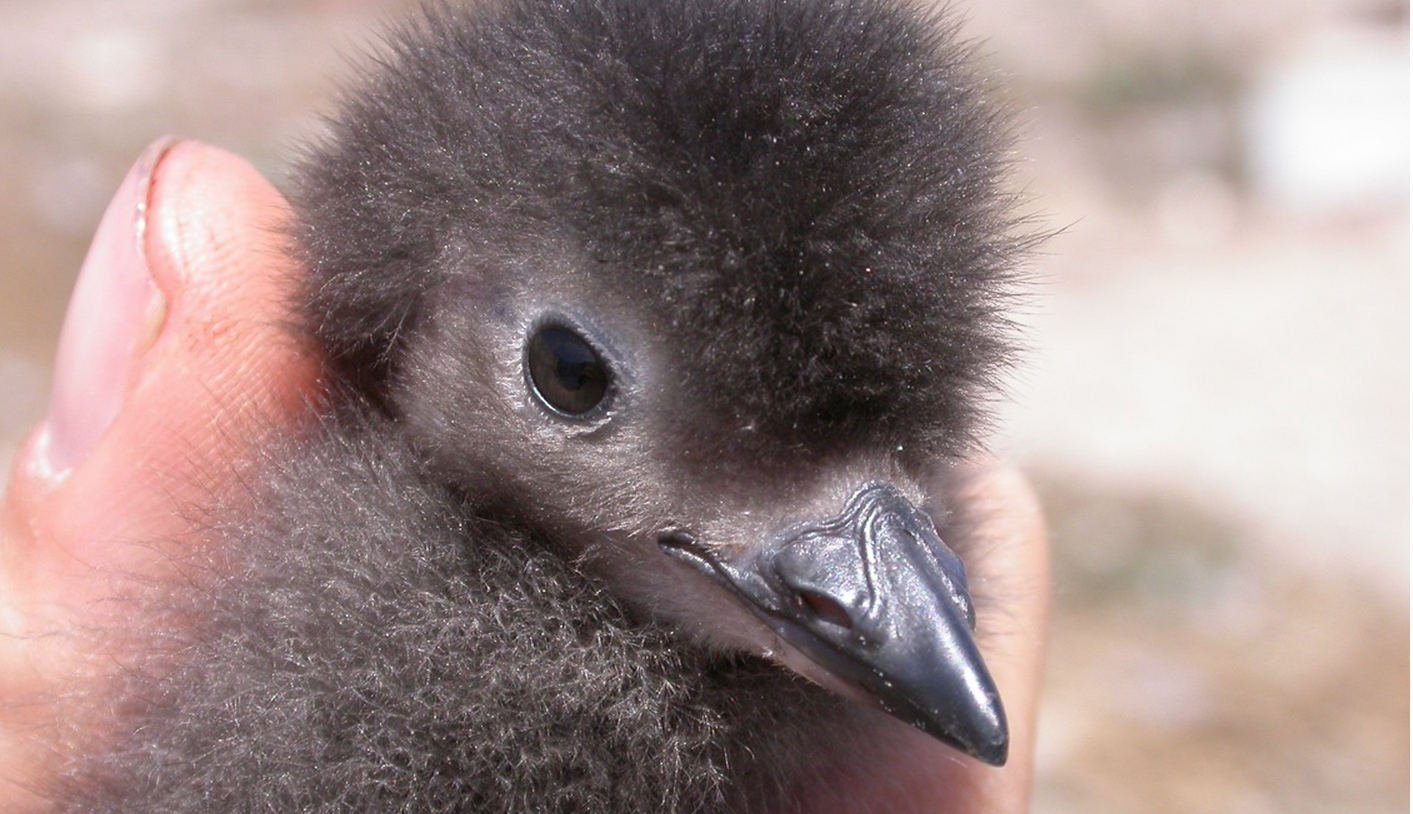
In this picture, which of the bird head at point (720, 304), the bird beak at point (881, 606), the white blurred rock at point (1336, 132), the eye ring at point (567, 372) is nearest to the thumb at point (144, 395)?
the bird head at point (720, 304)

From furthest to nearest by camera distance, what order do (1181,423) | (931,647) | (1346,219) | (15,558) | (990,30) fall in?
(990,30), (1346,219), (1181,423), (15,558), (931,647)

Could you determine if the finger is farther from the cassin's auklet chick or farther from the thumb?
the cassin's auklet chick

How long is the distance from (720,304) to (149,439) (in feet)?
4.39

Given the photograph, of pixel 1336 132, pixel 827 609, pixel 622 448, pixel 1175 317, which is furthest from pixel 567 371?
pixel 1336 132

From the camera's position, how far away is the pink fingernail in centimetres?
297

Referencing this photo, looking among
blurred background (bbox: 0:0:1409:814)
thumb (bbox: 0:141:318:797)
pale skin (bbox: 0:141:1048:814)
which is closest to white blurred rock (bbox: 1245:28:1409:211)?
blurred background (bbox: 0:0:1409:814)

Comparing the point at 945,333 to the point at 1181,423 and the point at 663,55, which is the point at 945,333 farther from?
the point at 1181,423

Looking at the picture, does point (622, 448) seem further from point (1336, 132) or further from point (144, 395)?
point (1336, 132)

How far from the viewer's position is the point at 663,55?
→ 2.23m

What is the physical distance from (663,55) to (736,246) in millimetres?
336

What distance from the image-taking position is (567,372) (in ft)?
7.46

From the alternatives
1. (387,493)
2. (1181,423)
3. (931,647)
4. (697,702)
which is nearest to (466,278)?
(387,493)

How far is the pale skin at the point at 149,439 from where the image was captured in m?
2.68

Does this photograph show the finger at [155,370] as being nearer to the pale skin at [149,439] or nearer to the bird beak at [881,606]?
the pale skin at [149,439]
